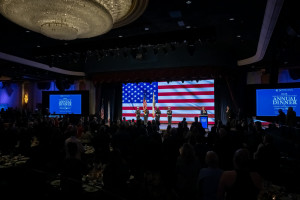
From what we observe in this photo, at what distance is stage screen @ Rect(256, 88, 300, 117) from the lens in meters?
9.86

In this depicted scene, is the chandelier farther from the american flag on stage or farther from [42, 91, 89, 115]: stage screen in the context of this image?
[42, 91, 89, 115]: stage screen

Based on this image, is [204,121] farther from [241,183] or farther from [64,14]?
[241,183]

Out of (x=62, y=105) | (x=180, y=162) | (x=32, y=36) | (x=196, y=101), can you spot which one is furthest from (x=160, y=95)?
(x=180, y=162)

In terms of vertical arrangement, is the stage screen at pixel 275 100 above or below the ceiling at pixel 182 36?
below

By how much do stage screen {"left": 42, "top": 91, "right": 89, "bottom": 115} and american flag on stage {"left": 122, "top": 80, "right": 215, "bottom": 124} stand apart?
2411mm

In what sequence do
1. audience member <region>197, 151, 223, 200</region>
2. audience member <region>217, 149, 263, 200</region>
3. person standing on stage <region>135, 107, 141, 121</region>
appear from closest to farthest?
audience member <region>217, 149, 263, 200</region>
audience member <region>197, 151, 223, 200</region>
person standing on stage <region>135, 107, 141, 121</region>

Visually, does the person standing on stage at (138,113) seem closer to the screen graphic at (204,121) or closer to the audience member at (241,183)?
the screen graphic at (204,121)

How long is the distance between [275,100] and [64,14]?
9.51m

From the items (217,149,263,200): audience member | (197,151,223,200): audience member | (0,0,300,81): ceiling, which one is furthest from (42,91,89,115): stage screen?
(217,149,263,200): audience member

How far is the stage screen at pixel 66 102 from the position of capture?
556 inches

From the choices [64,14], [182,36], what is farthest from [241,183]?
[182,36]

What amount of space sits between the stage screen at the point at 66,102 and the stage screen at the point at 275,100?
373 inches

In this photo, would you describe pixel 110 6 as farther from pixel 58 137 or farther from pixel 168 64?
pixel 168 64

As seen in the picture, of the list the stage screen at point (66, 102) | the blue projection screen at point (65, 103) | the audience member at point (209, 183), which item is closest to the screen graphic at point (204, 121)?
the stage screen at point (66, 102)
